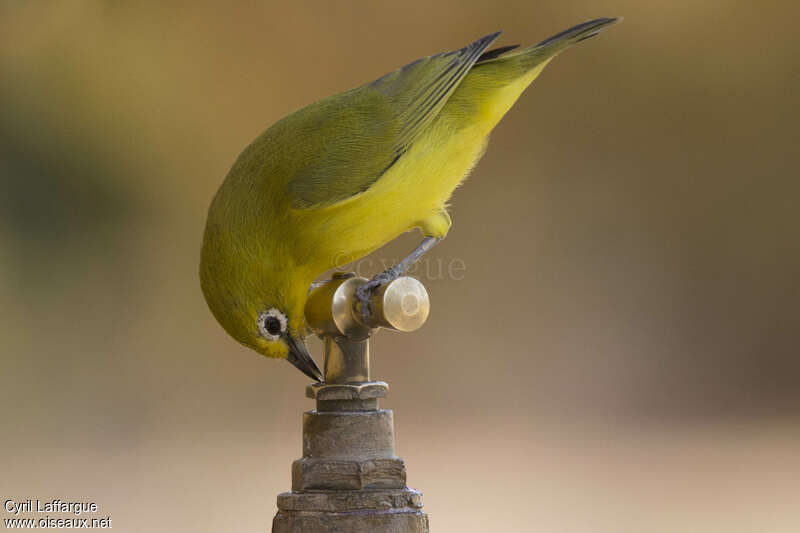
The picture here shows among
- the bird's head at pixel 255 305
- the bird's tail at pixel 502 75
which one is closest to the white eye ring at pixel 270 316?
the bird's head at pixel 255 305

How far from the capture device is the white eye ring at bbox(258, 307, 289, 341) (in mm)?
1229

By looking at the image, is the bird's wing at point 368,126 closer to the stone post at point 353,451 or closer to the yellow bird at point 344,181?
the yellow bird at point 344,181

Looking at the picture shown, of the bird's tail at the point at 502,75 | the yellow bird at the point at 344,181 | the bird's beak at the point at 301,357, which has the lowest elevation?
the bird's beak at the point at 301,357

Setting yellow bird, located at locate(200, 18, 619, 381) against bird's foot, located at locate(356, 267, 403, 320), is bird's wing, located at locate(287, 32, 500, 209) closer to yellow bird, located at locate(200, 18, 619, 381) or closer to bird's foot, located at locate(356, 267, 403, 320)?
yellow bird, located at locate(200, 18, 619, 381)

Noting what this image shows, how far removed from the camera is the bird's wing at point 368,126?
4.61 feet

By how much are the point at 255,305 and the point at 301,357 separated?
0.33ft

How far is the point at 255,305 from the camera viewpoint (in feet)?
4.04

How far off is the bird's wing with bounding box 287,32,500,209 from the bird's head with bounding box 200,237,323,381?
15 cm

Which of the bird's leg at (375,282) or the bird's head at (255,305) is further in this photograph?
the bird's head at (255,305)

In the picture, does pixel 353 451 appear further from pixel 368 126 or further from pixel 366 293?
pixel 368 126

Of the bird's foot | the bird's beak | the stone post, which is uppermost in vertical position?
the bird's foot

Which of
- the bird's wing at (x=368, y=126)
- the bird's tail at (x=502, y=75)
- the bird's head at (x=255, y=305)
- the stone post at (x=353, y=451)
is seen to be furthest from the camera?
the bird's tail at (x=502, y=75)

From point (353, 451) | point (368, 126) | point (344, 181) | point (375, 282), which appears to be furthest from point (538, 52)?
point (353, 451)

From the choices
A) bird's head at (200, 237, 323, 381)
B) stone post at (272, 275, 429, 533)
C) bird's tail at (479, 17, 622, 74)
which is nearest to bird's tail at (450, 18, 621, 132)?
bird's tail at (479, 17, 622, 74)
